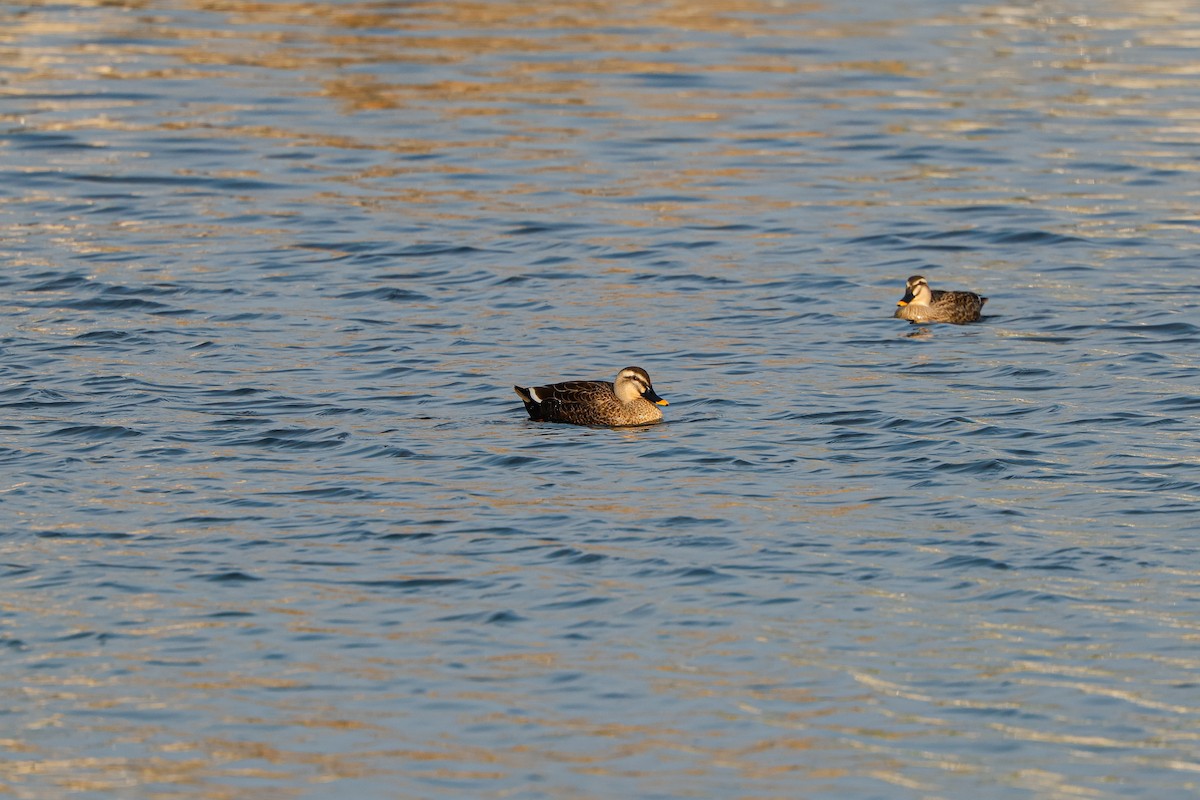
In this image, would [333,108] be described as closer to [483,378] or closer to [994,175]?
[994,175]

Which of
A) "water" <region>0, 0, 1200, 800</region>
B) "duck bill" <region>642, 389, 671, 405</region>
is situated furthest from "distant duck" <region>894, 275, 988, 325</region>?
"duck bill" <region>642, 389, 671, 405</region>

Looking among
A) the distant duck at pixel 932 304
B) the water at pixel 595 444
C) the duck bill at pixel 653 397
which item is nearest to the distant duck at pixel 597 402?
the duck bill at pixel 653 397

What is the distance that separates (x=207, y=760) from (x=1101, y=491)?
7451 mm

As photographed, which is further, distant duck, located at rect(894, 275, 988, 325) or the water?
distant duck, located at rect(894, 275, 988, 325)

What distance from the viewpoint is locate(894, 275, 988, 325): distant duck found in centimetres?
2061

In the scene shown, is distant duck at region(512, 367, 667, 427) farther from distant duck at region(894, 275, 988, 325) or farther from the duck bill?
distant duck at region(894, 275, 988, 325)

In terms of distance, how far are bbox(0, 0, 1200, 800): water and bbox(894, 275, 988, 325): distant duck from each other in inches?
9.8

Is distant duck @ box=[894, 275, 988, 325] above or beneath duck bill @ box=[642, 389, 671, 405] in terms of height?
beneath

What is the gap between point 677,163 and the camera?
2989cm

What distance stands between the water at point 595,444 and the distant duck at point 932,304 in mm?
249

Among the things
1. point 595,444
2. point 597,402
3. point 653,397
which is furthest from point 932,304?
point 595,444

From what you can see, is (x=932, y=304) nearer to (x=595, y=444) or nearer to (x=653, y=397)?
(x=653, y=397)

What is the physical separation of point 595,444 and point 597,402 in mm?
468

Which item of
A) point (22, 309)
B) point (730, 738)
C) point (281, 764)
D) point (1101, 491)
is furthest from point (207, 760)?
point (22, 309)
